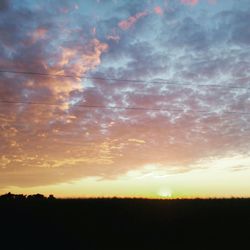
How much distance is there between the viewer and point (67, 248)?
27047 millimetres

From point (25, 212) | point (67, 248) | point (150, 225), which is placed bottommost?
point (67, 248)

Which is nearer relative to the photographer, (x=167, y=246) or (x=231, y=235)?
(x=167, y=246)

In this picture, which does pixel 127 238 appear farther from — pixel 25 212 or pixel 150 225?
pixel 25 212

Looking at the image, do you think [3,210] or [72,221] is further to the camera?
[3,210]

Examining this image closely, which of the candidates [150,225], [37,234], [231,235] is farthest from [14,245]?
[231,235]

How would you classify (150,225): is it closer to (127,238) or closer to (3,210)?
(127,238)

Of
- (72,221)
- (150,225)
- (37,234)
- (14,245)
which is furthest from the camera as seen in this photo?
(72,221)

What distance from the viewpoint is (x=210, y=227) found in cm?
3400

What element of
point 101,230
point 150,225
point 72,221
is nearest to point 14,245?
point 101,230

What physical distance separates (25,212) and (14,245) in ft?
64.5

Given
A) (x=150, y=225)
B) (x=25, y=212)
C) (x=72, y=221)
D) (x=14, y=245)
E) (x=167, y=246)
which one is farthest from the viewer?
(x=25, y=212)

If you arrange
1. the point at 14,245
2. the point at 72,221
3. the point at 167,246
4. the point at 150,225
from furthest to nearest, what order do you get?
the point at 72,221
the point at 150,225
the point at 14,245
the point at 167,246

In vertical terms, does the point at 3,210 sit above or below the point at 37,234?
above

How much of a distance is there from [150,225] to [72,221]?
29.3 feet
